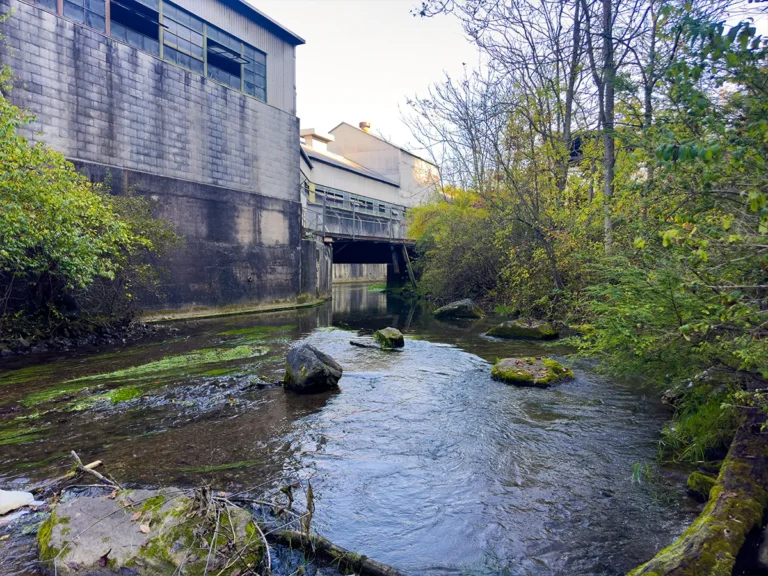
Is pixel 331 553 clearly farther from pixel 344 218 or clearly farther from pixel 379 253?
pixel 379 253

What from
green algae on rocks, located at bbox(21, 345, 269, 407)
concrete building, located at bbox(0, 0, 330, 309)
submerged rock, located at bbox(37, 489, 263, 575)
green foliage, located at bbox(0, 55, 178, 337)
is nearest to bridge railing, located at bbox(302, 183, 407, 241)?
concrete building, located at bbox(0, 0, 330, 309)

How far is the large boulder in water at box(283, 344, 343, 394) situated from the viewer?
25.0 ft

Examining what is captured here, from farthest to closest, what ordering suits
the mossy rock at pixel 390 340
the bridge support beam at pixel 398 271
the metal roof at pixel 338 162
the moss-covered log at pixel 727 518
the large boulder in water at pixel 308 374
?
1. the bridge support beam at pixel 398 271
2. the metal roof at pixel 338 162
3. the mossy rock at pixel 390 340
4. the large boulder in water at pixel 308 374
5. the moss-covered log at pixel 727 518

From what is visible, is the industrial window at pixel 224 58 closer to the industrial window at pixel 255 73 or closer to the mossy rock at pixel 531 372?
the industrial window at pixel 255 73

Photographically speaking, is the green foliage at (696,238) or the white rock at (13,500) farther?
the white rock at (13,500)

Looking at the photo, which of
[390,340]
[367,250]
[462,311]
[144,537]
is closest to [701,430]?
[144,537]

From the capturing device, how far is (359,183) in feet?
123

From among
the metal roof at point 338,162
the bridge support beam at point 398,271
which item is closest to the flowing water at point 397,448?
the metal roof at point 338,162

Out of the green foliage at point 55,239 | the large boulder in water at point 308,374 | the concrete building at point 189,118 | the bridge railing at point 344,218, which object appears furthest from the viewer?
the bridge railing at point 344,218

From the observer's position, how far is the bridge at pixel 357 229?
25.1 metres

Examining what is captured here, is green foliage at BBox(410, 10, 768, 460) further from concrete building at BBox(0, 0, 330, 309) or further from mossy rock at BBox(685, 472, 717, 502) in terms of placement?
concrete building at BBox(0, 0, 330, 309)

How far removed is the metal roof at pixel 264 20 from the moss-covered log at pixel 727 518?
2004 centimetres

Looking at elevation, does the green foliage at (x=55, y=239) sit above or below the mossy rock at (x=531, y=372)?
above

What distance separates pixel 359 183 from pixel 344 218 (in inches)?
493
